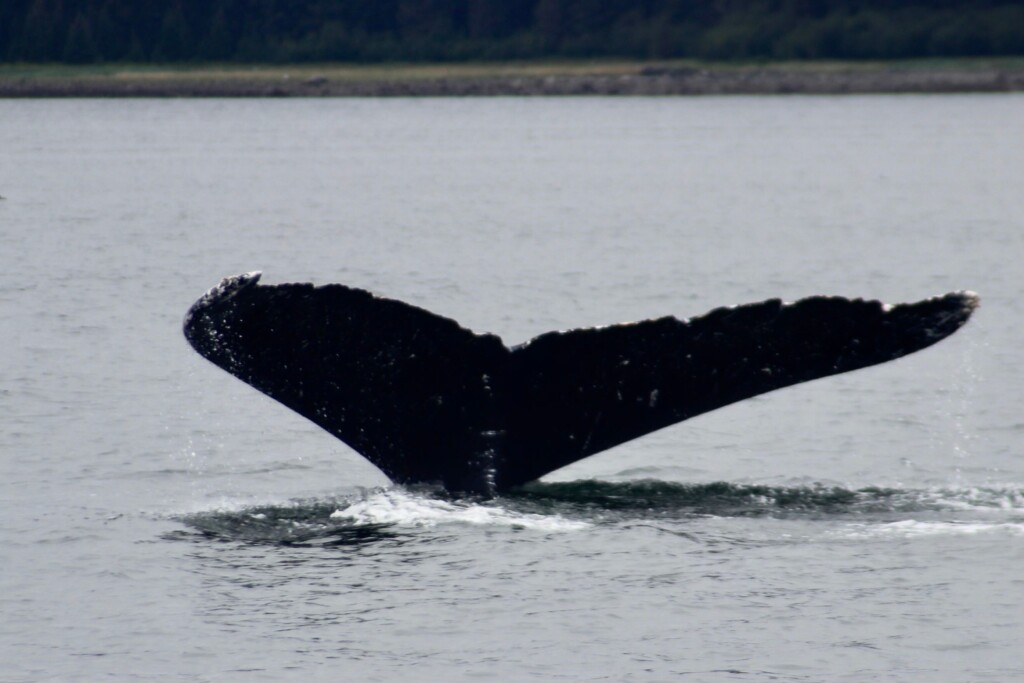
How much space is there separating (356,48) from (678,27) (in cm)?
2248

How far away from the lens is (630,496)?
1061 cm

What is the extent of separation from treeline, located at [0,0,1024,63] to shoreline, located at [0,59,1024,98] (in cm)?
120

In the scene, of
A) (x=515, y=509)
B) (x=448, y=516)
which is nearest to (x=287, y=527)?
(x=448, y=516)

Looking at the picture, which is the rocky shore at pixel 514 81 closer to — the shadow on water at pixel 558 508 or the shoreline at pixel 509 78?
the shoreline at pixel 509 78

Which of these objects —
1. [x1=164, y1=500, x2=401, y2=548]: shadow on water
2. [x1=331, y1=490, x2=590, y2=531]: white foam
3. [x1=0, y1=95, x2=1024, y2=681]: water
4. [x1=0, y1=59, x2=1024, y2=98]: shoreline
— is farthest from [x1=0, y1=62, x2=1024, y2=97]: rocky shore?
[x1=331, y1=490, x2=590, y2=531]: white foam

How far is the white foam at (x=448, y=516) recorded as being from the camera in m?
9.47

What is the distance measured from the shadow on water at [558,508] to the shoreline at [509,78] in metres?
110

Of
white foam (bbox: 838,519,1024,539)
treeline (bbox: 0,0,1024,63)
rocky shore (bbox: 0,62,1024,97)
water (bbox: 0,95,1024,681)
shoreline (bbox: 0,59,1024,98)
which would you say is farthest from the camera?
shoreline (bbox: 0,59,1024,98)

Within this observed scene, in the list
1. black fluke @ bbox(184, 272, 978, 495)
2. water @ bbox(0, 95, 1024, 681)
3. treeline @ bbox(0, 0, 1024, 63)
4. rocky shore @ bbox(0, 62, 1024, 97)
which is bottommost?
water @ bbox(0, 95, 1024, 681)

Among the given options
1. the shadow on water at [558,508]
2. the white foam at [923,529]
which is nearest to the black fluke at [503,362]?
the shadow on water at [558,508]

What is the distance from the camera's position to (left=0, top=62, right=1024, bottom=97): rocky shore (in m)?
121

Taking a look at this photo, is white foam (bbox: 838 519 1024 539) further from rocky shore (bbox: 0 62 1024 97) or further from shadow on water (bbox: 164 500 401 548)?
rocky shore (bbox: 0 62 1024 97)

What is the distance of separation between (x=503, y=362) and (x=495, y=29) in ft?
406

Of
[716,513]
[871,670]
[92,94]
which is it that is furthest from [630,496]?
[92,94]
